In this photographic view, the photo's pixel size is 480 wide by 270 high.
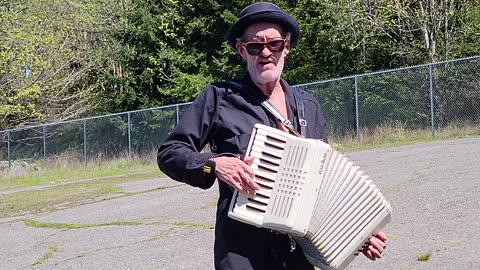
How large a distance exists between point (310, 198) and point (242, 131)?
0.43 metres

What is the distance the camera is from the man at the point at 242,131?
2967 millimetres

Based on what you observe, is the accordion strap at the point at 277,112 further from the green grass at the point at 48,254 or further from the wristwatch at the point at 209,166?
the green grass at the point at 48,254

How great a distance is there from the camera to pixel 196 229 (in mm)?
9188

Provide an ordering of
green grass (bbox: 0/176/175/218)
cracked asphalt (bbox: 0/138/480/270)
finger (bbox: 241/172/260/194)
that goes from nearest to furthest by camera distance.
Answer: finger (bbox: 241/172/260/194) < cracked asphalt (bbox: 0/138/480/270) < green grass (bbox: 0/176/175/218)

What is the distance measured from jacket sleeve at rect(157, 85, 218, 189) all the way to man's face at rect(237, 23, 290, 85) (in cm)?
20

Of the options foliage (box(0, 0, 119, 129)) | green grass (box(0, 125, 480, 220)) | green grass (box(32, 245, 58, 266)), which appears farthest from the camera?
foliage (box(0, 0, 119, 129))

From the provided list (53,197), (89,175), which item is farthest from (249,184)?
(89,175)

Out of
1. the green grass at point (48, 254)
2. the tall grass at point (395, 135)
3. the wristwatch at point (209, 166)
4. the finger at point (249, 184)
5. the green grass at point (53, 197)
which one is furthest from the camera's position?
the tall grass at point (395, 135)

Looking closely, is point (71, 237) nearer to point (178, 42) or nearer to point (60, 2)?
point (178, 42)

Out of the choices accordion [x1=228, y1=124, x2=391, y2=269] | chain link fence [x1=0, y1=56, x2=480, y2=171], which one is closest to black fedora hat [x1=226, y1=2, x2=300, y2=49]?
accordion [x1=228, y1=124, x2=391, y2=269]

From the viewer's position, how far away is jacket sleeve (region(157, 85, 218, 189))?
2961 millimetres

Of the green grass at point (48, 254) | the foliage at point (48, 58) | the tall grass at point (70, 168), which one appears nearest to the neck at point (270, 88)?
the green grass at point (48, 254)

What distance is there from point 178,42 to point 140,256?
27.7 m

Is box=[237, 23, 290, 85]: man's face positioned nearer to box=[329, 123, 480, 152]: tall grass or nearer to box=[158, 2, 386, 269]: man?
box=[158, 2, 386, 269]: man
